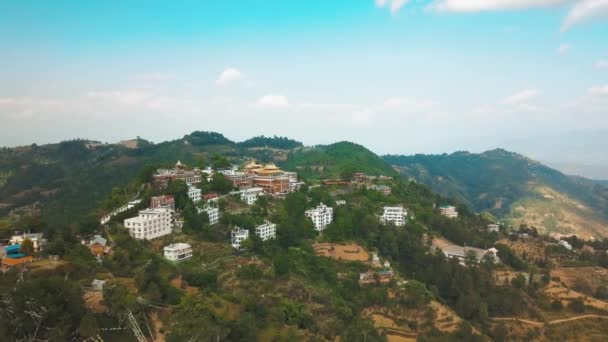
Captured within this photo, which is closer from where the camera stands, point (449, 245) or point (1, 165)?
point (449, 245)

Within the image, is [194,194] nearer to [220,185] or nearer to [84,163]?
[220,185]

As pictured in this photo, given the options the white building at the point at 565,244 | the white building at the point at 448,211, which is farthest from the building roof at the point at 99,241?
the white building at the point at 565,244

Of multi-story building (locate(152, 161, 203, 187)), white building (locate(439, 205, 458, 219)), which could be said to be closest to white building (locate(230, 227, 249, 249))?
multi-story building (locate(152, 161, 203, 187))

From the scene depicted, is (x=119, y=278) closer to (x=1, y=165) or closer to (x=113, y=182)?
(x=113, y=182)

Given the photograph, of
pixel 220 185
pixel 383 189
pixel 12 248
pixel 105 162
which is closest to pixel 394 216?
pixel 383 189

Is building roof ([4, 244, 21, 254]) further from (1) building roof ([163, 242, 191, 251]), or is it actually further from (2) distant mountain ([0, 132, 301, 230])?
(2) distant mountain ([0, 132, 301, 230])

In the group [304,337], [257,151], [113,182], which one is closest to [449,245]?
[304,337]

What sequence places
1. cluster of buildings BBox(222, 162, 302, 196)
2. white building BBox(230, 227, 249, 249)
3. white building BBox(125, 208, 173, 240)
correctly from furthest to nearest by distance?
cluster of buildings BBox(222, 162, 302, 196)
white building BBox(230, 227, 249, 249)
white building BBox(125, 208, 173, 240)
